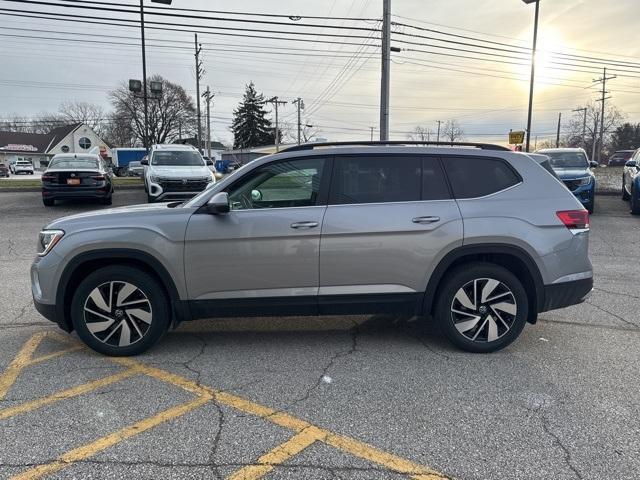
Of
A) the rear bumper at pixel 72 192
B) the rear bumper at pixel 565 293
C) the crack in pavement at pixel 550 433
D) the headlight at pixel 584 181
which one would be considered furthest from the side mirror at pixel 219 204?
the headlight at pixel 584 181

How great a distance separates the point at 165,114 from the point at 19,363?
7583 cm

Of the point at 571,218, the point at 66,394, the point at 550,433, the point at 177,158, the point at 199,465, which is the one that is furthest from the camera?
the point at 177,158

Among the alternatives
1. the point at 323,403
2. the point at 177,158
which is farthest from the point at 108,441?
the point at 177,158

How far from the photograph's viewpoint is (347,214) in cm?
408

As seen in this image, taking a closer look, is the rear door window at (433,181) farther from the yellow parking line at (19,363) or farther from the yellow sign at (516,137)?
the yellow sign at (516,137)

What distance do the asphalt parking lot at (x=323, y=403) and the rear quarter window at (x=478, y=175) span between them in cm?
144

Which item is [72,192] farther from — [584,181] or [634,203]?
[634,203]

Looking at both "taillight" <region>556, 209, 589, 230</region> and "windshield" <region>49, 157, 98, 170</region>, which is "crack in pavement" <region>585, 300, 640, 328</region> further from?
"windshield" <region>49, 157, 98, 170</region>

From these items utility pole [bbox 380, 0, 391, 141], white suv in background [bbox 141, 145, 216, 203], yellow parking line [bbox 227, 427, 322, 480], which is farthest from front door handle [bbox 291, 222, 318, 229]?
utility pole [bbox 380, 0, 391, 141]

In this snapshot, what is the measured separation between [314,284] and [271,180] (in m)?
0.98

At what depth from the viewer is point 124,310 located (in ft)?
13.6

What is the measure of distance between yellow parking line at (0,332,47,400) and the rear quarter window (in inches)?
152

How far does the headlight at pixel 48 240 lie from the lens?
4086 mm

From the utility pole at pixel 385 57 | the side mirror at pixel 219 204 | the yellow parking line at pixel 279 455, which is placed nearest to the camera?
the yellow parking line at pixel 279 455
